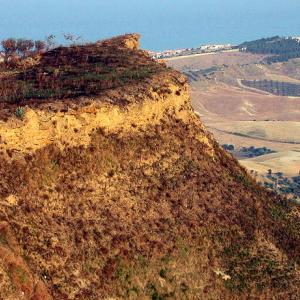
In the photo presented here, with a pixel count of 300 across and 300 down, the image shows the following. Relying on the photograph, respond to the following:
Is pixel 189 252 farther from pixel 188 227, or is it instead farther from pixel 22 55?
pixel 22 55

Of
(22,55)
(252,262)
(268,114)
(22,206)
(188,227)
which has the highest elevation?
(22,55)

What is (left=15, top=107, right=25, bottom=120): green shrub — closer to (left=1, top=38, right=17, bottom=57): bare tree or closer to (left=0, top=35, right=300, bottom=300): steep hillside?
(left=0, top=35, right=300, bottom=300): steep hillside

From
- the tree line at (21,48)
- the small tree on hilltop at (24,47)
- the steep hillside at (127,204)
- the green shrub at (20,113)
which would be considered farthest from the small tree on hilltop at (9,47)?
the green shrub at (20,113)

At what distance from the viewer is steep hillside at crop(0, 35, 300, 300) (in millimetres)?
26453

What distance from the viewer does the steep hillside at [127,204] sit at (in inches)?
1041

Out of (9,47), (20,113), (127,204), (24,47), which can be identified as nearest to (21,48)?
(24,47)

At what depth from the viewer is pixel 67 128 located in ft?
101

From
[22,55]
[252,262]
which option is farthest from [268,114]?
[252,262]

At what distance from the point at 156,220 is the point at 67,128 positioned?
6096 millimetres

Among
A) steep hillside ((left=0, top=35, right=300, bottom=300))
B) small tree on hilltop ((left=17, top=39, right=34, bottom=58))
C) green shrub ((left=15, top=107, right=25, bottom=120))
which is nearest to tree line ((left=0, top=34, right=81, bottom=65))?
small tree on hilltop ((left=17, top=39, right=34, bottom=58))

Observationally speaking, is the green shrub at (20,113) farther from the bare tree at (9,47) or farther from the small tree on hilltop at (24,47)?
the bare tree at (9,47)

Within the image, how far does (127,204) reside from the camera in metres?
31.1

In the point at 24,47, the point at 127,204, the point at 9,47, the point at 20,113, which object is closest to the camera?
the point at 20,113

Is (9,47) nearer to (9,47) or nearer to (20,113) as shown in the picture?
(9,47)
